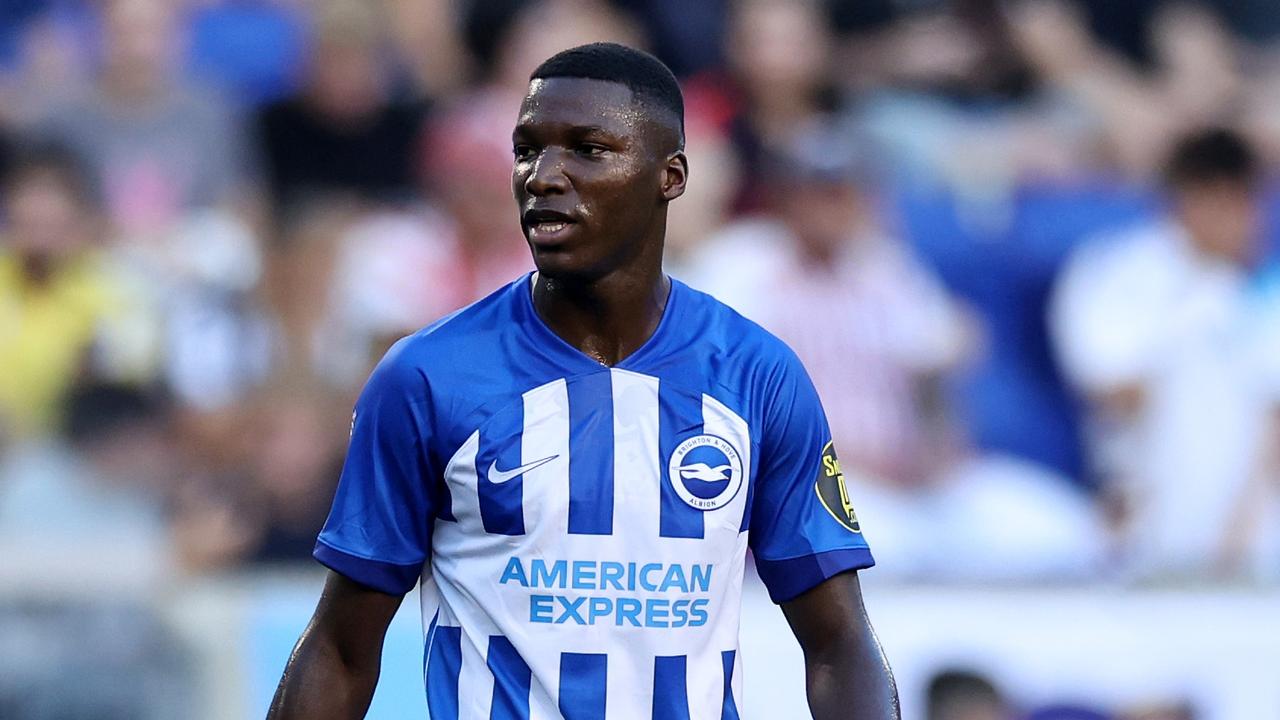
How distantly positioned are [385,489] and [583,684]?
0.49m

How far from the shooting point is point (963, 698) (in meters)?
7.39

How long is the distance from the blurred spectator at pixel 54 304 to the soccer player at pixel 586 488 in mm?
4738

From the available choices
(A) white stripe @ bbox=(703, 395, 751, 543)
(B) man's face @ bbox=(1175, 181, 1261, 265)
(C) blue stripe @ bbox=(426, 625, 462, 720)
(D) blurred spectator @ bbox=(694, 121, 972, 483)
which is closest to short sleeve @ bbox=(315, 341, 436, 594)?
(C) blue stripe @ bbox=(426, 625, 462, 720)

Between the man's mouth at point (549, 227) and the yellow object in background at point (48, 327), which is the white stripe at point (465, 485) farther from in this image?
the yellow object in background at point (48, 327)

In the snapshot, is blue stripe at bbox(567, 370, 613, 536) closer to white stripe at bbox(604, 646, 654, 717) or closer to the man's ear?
white stripe at bbox(604, 646, 654, 717)

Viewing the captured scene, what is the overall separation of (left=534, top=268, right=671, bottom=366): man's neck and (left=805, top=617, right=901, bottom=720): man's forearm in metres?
0.67

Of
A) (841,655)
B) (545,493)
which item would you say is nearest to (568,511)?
(545,493)

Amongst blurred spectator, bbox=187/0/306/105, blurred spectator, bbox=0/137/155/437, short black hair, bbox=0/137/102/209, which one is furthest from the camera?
blurred spectator, bbox=187/0/306/105

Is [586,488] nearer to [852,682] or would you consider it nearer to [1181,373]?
[852,682]

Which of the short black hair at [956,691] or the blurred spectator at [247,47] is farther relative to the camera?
the blurred spectator at [247,47]

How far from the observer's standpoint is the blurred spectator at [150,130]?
26.0 feet

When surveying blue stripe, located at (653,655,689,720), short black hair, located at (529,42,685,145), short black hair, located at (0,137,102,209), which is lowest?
blue stripe, located at (653,655,689,720)

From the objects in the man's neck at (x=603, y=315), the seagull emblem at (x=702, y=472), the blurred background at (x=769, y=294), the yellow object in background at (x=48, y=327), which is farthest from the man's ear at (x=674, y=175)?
the yellow object in background at (x=48, y=327)

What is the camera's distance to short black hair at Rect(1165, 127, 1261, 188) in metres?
8.18
